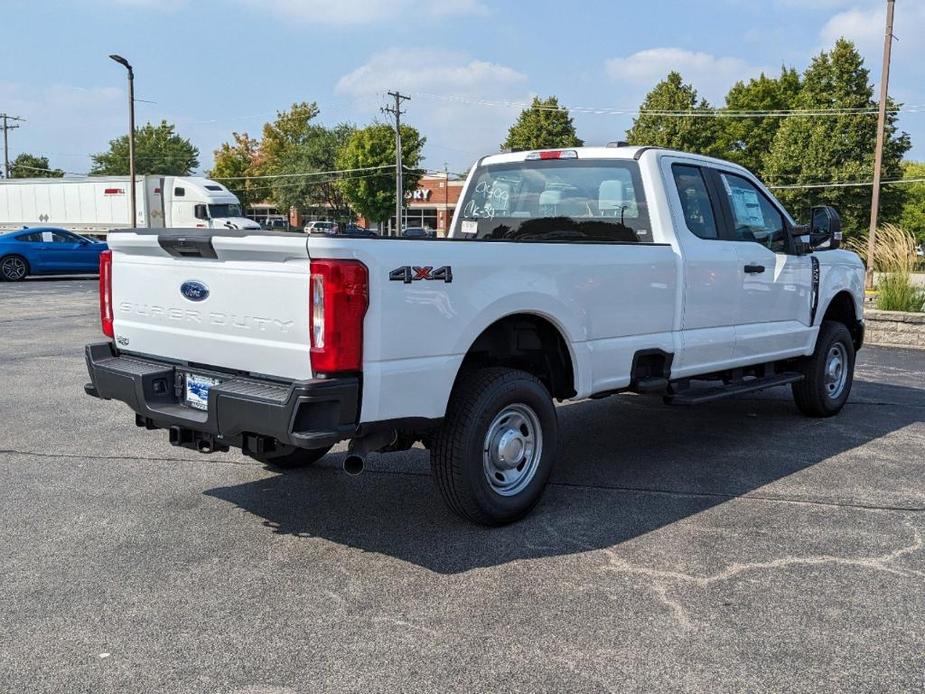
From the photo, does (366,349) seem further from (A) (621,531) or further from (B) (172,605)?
(A) (621,531)

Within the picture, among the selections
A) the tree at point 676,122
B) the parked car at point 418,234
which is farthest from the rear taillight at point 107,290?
the tree at point 676,122

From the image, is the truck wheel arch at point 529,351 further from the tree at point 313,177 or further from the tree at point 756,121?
the tree at point 313,177

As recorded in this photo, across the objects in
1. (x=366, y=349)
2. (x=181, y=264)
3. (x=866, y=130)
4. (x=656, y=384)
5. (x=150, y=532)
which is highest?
(x=866, y=130)

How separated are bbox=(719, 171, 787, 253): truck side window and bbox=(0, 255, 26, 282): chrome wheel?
21772 millimetres

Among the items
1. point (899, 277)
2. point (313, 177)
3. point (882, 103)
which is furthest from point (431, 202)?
point (899, 277)

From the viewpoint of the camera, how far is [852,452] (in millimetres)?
6480

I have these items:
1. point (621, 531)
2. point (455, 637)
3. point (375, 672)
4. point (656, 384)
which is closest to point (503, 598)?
point (455, 637)

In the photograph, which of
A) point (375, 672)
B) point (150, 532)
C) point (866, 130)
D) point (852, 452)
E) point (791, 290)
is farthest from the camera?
point (866, 130)

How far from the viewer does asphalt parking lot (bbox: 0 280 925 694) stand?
3.22 metres

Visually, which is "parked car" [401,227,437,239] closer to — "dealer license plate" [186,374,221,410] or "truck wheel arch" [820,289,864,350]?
"dealer license plate" [186,374,221,410]

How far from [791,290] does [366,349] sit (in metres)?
4.31

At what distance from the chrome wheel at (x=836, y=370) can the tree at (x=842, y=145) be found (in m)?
31.4

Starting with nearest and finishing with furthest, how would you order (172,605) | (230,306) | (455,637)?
(455,637)
(172,605)
(230,306)

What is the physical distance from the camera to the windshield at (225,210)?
34.5m
